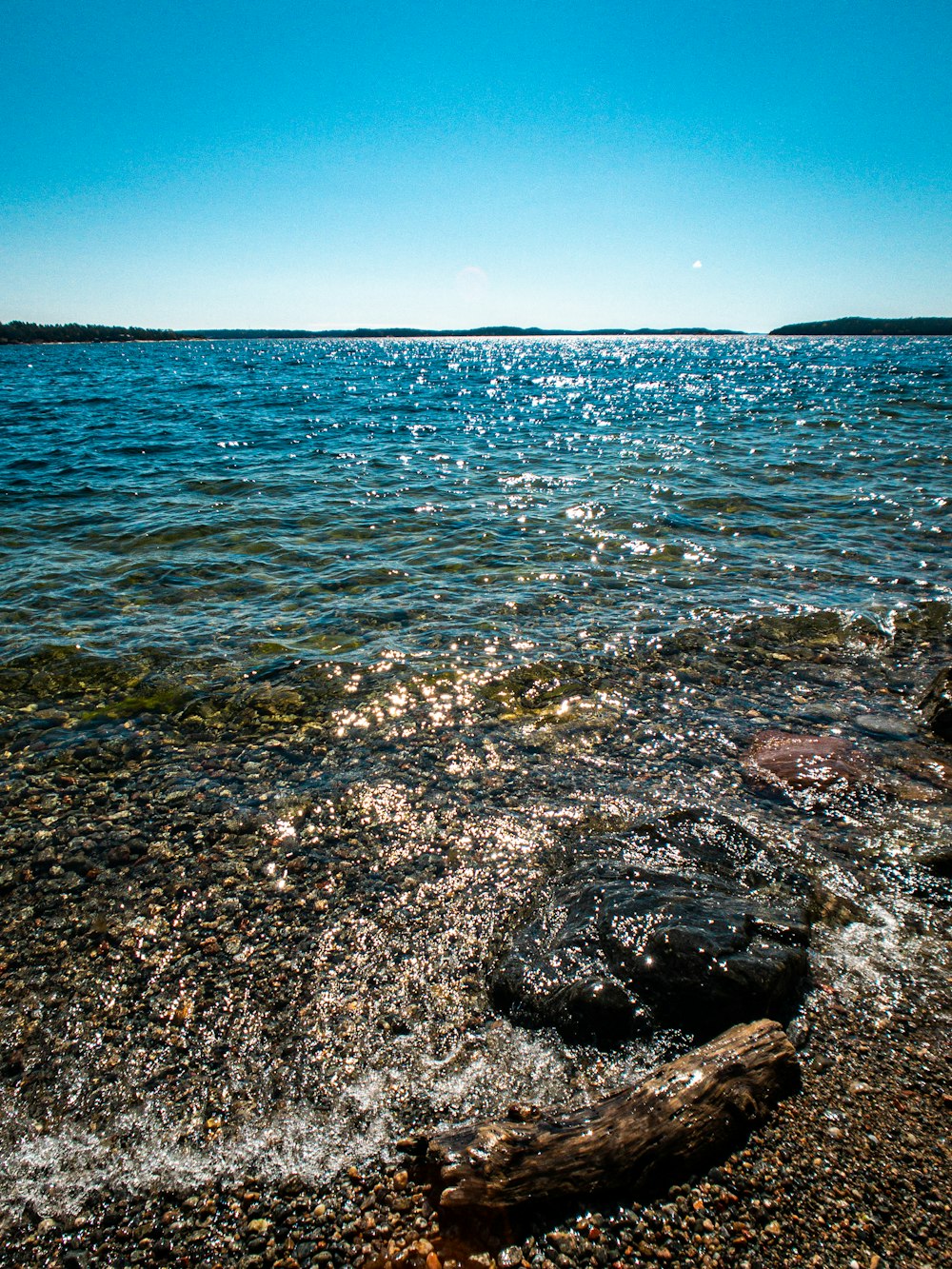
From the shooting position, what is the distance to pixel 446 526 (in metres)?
14.3

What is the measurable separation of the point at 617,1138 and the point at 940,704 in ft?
19.5

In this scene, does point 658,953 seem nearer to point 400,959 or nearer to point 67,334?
point 400,959

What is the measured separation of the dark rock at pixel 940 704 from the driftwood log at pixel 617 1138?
473cm

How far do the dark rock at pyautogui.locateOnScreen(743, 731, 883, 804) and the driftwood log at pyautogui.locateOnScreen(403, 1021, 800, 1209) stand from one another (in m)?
2.93

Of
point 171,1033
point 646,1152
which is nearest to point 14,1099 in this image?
point 171,1033

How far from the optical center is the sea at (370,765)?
3.48 meters

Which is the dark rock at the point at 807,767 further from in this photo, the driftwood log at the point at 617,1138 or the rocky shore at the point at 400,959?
the driftwood log at the point at 617,1138

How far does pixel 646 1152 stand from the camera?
9.38 ft

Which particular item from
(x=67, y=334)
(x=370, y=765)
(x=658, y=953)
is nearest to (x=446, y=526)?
(x=370, y=765)

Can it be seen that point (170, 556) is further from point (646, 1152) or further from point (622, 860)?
point (646, 1152)

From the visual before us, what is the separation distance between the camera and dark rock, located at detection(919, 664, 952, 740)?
6496 mm

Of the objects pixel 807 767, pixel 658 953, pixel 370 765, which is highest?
pixel 658 953

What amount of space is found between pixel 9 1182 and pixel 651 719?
594 centimetres

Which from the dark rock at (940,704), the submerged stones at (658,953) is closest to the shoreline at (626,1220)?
the submerged stones at (658,953)
